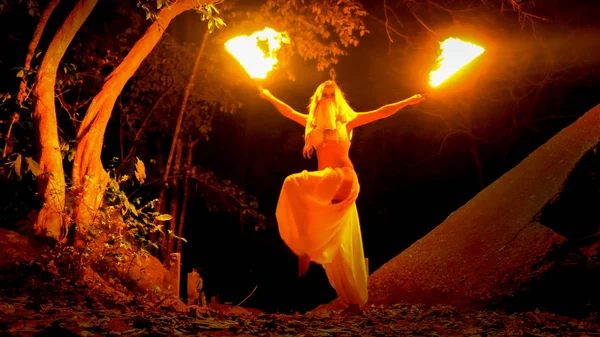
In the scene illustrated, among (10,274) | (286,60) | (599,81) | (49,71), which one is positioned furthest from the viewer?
(599,81)

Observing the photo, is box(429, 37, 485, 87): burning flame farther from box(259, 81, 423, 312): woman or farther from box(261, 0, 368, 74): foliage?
box(261, 0, 368, 74): foliage

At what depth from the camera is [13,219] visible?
263 inches

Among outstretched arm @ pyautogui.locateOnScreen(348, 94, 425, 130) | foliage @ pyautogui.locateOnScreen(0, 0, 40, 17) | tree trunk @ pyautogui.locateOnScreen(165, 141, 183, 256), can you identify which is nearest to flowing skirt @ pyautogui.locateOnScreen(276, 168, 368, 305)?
outstretched arm @ pyautogui.locateOnScreen(348, 94, 425, 130)

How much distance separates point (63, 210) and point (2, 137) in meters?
2.03

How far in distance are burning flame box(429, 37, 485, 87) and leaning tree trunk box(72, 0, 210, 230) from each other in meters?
2.91

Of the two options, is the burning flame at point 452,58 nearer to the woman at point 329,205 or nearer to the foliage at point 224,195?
the woman at point 329,205

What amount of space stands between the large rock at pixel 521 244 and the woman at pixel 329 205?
1063 mm

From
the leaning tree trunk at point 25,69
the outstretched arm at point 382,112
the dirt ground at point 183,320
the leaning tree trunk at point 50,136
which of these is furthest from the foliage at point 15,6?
the outstretched arm at point 382,112

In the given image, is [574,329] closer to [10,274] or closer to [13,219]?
[10,274]

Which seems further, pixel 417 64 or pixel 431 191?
pixel 431 191

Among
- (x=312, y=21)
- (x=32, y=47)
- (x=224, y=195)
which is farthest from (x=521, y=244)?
(x=224, y=195)

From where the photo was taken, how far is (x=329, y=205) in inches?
206

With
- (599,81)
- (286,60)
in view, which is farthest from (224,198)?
(599,81)

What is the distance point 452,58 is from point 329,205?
2.14 metres
